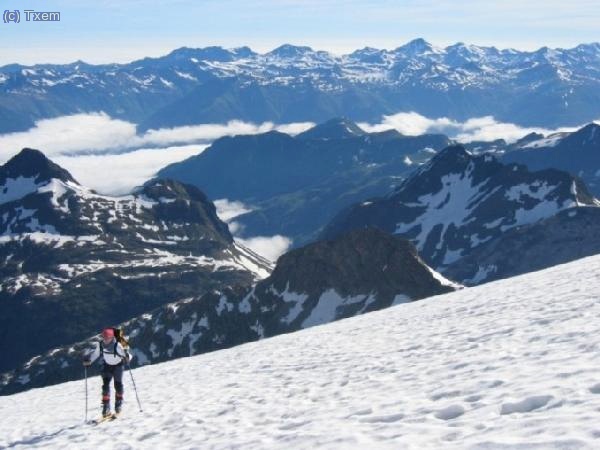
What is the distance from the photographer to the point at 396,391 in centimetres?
1822

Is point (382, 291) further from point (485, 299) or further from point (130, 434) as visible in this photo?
point (130, 434)

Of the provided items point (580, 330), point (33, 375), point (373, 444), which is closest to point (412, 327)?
point (580, 330)

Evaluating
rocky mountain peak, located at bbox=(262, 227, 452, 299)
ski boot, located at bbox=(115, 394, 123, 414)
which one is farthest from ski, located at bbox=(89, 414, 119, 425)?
rocky mountain peak, located at bbox=(262, 227, 452, 299)

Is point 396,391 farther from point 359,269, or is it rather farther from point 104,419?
point 359,269

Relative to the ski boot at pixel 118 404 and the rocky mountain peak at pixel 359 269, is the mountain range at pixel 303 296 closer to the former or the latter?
the rocky mountain peak at pixel 359 269

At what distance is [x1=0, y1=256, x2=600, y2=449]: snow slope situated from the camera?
1312 centimetres

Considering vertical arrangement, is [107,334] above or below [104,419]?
above

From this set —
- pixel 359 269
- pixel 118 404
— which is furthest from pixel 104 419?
pixel 359 269

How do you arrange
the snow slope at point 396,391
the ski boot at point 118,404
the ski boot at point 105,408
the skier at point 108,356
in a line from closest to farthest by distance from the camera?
the snow slope at point 396,391
the skier at point 108,356
the ski boot at point 105,408
the ski boot at point 118,404

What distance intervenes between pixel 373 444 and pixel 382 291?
401 ft

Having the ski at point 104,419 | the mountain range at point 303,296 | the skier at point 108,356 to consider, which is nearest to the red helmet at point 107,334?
the skier at point 108,356

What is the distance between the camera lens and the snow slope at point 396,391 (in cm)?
1312

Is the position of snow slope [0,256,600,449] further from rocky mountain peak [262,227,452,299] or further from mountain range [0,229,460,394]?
rocky mountain peak [262,227,452,299]

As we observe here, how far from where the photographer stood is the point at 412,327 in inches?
1270
